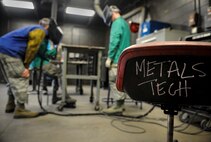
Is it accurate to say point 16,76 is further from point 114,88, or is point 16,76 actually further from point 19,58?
point 114,88

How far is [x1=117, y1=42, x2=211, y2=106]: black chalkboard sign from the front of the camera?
28.8 inches

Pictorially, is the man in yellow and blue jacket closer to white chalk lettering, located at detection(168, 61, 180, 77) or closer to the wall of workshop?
white chalk lettering, located at detection(168, 61, 180, 77)

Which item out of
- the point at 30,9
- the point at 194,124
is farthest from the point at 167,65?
the point at 30,9

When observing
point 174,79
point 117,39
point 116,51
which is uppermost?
point 117,39

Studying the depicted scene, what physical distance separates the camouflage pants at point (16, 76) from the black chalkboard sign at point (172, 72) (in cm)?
168

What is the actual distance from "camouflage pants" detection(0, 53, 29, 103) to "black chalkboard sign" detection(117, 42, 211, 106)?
5.52 ft

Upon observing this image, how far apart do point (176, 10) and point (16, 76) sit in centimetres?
347

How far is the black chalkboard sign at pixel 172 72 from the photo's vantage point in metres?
0.73

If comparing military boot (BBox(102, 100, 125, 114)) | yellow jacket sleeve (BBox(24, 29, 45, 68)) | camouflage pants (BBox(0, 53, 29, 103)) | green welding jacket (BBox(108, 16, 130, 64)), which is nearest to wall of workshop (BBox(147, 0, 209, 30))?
green welding jacket (BBox(108, 16, 130, 64))

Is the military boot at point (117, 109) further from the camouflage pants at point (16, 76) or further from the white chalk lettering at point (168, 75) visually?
the white chalk lettering at point (168, 75)

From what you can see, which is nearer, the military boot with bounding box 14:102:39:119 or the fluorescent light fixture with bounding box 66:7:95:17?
the military boot with bounding box 14:102:39:119

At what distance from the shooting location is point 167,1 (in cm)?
446

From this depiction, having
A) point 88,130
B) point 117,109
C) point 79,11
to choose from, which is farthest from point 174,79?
point 79,11

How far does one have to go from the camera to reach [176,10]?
4.08 m
